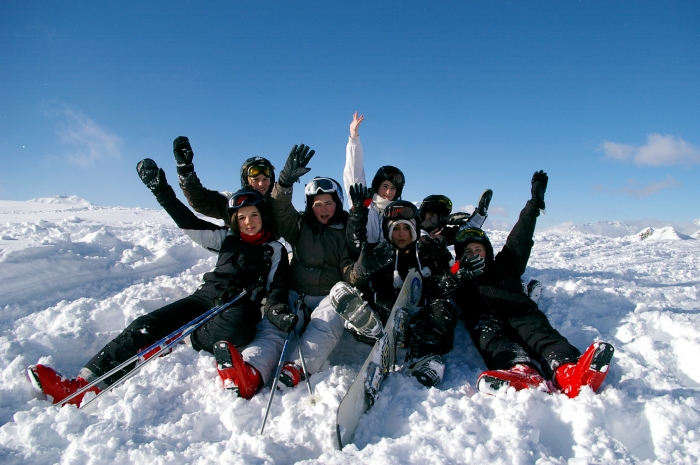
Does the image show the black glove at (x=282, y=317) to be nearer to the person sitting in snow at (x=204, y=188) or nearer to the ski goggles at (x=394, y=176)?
the person sitting in snow at (x=204, y=188)

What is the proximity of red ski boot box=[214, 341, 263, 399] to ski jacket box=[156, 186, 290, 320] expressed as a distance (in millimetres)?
703

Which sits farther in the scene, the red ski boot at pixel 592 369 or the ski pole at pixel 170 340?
the ski pole at pixel 170 340

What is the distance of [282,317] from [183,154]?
2.20 m

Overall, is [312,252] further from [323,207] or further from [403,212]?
[403,212]

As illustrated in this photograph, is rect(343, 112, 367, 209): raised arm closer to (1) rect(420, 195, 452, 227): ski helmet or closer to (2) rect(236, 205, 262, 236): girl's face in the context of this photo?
(1) rect(420, 195, 452, 227): ski helmet

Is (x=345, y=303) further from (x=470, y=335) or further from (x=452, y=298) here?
(x=452, y=298)

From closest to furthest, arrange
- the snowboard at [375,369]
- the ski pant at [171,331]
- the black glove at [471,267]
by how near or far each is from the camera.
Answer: the snowboard at [375,369] → the ski pant at [171,331] → the black glove at [471,267]

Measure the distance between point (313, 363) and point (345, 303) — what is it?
582 millimetres

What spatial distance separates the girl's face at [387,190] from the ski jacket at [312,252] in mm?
1118

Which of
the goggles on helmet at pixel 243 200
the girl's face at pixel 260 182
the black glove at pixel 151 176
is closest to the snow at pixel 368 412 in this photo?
the black glove at pixel 151 176

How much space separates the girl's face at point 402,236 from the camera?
156 inches

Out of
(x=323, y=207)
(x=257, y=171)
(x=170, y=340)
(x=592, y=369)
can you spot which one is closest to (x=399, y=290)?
(x=323, y=207)

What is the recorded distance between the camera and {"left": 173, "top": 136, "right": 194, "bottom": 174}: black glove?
401 centimetres

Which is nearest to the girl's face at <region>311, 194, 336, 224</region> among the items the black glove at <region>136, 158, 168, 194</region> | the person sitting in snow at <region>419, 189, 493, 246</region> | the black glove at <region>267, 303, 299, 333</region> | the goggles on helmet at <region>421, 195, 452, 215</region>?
the black glove at <region>267, 303, 299, 333</region>
